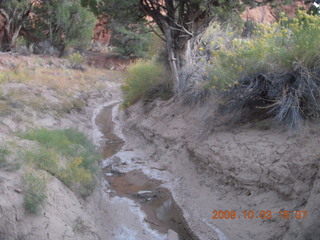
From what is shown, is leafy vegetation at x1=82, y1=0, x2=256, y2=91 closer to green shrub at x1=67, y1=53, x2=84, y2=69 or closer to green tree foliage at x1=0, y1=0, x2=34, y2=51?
green tree foliage at x1=0, y1=0, x2=34, y2=51

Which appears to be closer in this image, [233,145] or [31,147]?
[31,147]

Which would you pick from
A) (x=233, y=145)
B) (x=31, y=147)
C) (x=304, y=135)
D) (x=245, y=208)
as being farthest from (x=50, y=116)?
(x=304, y=135)

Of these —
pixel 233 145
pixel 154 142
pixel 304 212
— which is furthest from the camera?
pixel 154 142

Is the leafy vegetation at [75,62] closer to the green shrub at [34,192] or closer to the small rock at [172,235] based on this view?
the green shrub at [34,192]

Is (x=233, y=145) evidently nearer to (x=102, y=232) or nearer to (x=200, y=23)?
(x=102, y=232)

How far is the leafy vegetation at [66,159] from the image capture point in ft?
18.5

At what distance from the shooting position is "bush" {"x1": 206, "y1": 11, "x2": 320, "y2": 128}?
18.7ft

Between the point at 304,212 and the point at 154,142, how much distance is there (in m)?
5.85

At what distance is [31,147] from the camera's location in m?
6.04

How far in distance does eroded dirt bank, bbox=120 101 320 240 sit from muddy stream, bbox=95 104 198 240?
0.20m

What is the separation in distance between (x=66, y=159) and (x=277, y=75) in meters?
4.30

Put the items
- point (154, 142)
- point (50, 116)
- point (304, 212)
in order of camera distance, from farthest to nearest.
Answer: point (50, 116), point (154, 142), point (304, 212)

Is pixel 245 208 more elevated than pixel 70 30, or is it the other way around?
pixel 70 30

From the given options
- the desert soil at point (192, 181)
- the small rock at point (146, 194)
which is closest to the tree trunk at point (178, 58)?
the desert soil at point (192, 181)
